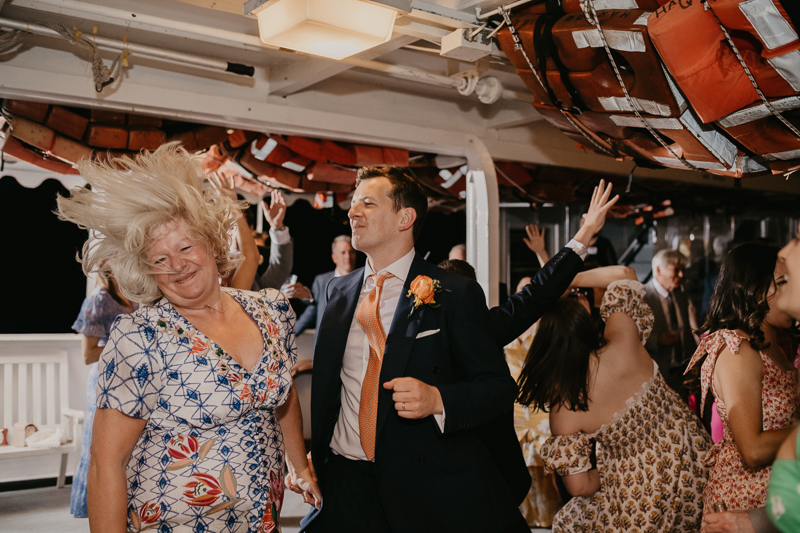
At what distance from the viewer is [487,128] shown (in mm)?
4727

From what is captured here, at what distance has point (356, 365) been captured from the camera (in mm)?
2166

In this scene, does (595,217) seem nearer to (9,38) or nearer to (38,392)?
(9,38)

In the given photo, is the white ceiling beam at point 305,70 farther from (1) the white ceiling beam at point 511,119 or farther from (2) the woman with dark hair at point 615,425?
(2) the woman with dark hair at point 615,425

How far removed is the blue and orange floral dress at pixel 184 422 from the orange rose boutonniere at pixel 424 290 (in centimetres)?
55

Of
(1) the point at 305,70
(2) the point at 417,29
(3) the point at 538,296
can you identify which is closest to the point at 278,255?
(1) the point at 305,70

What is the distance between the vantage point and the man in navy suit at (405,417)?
1.98 m

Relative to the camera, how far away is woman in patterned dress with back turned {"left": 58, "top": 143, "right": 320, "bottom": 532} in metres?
1.68

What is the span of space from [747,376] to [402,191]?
1.39m

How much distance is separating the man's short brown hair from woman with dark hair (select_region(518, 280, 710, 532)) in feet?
2.88

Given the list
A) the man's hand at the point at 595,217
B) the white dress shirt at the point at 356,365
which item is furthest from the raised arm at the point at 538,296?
the white dress shirt at the point at 356,365

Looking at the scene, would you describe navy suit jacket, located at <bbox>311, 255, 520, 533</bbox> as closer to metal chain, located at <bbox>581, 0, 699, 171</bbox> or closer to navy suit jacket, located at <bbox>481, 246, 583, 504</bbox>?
navy suit jacket, located at <bbox>481, 246, 583, 504</bbox>

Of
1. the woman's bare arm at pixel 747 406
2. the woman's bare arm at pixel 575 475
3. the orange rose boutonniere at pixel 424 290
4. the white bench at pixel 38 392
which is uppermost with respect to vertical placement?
the orange rose boutonniere at pixel 424 290

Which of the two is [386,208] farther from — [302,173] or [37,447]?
[37,447]

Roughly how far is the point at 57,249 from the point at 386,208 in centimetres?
526
